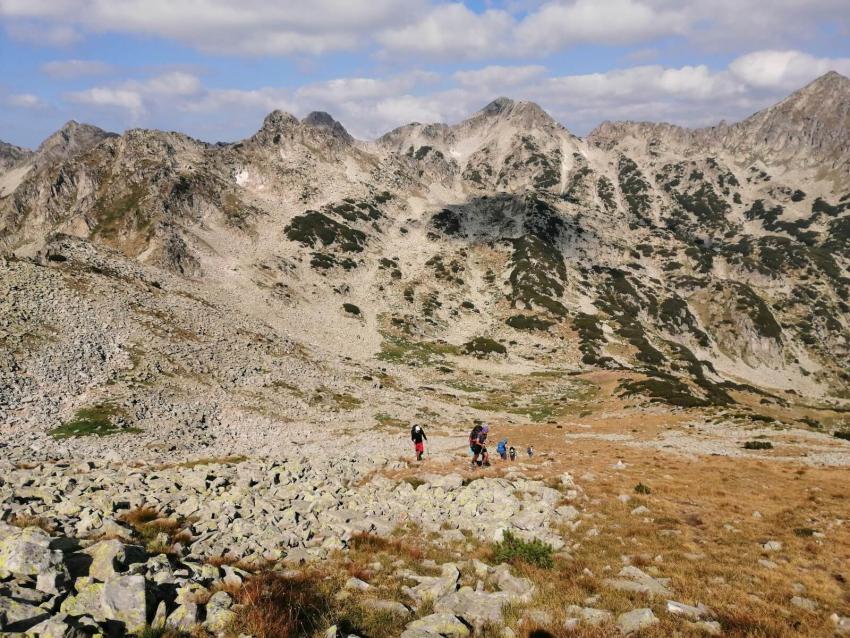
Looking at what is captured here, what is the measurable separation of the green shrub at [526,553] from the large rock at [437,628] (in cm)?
440

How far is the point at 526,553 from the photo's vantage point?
13797 millimetres

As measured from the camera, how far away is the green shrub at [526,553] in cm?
1348

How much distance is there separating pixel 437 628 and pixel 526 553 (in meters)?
5.26

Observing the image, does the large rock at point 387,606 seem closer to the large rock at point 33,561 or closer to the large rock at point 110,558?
the large rock at point 110,558

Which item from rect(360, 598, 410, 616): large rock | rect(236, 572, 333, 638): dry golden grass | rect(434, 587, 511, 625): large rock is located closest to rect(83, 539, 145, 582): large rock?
rect(236, 572, 333, 638): dry golden grass

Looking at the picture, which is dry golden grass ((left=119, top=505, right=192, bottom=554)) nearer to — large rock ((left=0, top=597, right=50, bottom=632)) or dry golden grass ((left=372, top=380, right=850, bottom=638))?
large rock ((left=0, top=597, right=50, bottom=632))

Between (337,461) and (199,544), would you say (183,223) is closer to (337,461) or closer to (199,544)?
(337,461)

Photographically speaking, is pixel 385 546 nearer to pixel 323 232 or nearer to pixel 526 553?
pixel 526 553

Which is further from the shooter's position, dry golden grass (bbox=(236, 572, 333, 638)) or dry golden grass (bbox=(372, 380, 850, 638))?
dry golden grass (bbox=(372, 380, 850, 638))

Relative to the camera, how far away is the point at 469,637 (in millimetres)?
9258

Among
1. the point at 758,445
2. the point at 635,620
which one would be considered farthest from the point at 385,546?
the point at 758,445

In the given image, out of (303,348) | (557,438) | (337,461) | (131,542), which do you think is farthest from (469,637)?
(303,348)

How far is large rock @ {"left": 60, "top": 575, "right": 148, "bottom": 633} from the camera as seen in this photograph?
310 inches

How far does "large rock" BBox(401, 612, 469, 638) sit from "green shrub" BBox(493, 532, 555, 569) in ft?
14.4
